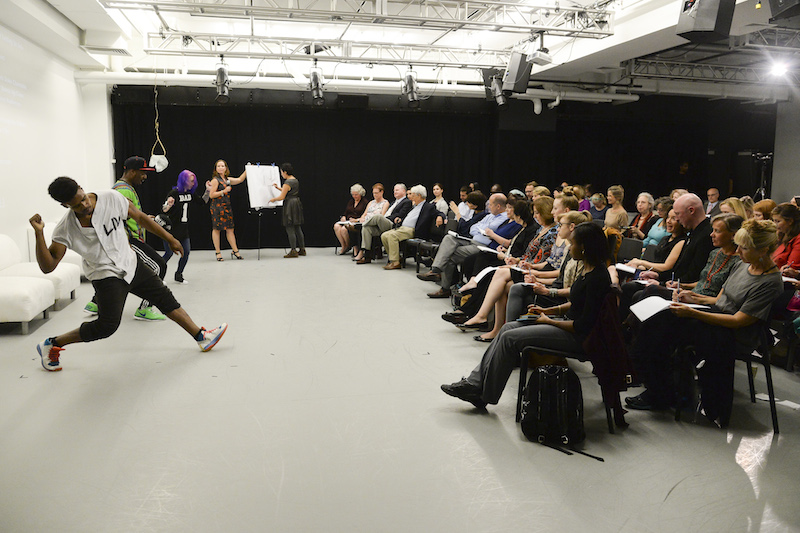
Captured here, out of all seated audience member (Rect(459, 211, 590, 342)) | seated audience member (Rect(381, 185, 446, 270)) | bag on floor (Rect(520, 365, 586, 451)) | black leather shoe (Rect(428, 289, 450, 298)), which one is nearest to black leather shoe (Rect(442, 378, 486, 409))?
bag on floor (Rect(520, 365, 586, 451))

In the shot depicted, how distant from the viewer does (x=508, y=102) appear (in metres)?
11.4

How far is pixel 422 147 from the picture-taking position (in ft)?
38.5

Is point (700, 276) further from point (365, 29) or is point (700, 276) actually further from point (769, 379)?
point (365, 29)

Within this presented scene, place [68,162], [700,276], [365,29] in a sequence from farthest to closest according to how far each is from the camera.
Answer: [365,29], [68,162], [700,276]

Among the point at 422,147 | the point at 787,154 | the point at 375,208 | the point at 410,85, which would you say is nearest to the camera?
the point at 410,85

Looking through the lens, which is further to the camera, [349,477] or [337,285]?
[337,285]

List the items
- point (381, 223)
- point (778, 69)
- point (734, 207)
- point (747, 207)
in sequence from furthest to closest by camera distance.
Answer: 1. point (778, 69)
2. point (381, 223)
3. point (747, 207)
4. point (734, 207)

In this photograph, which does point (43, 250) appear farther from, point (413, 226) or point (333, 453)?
point (413, 226)

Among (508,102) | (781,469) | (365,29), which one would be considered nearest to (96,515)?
(781,469)

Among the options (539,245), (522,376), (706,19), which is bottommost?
(522,376)

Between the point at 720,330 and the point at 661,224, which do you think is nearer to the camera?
the point at 720,330

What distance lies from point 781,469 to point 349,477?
1.92m

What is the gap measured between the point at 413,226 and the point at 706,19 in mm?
4651

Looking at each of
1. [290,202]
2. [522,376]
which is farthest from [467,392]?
[290,202]
